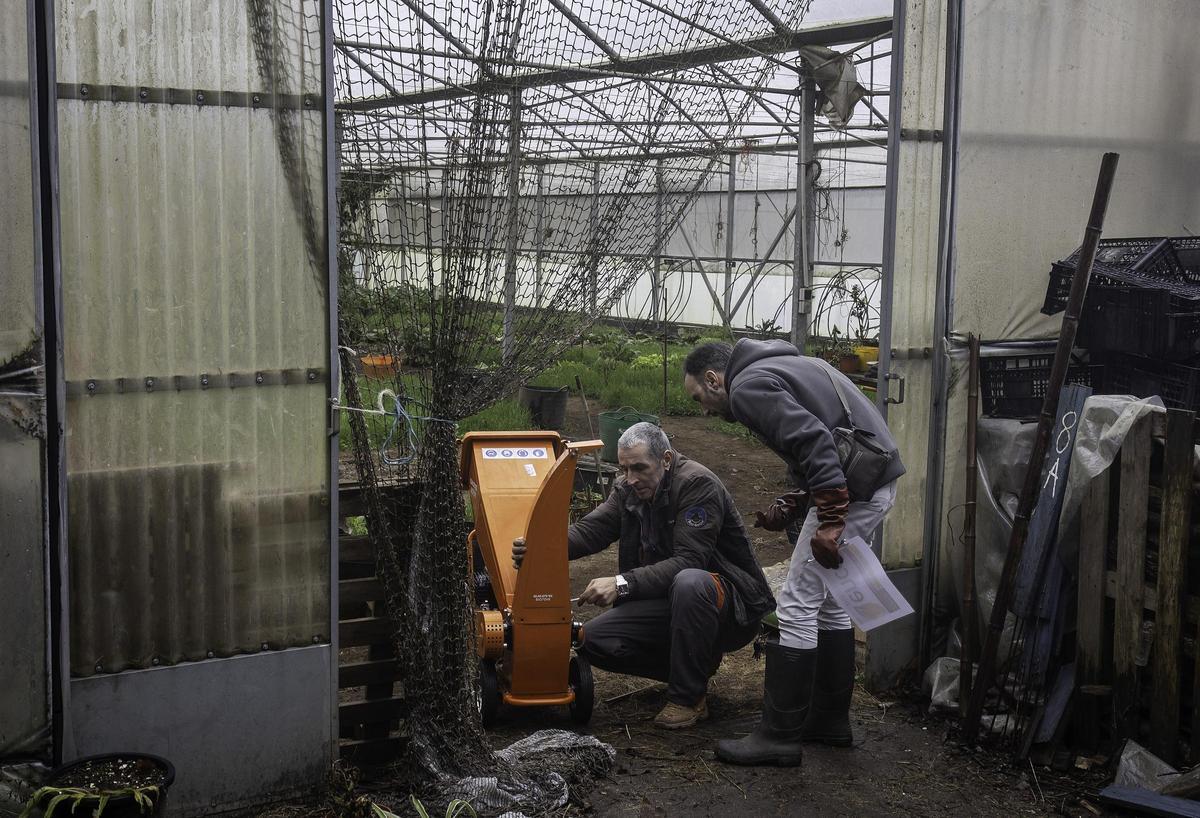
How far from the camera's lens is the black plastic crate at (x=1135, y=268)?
4781 millimetres

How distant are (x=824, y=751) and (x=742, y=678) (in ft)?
2.85

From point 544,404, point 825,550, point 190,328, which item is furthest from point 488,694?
point 544,404

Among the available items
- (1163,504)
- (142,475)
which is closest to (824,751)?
(1163,504)

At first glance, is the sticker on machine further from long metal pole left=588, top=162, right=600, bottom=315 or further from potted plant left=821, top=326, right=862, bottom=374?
potted plant left=821, top=326, right=862, bottom=374

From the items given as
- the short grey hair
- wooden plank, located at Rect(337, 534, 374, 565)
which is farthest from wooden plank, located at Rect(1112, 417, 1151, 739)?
wooden plank, located at Rect(337, 534, 374, 565)

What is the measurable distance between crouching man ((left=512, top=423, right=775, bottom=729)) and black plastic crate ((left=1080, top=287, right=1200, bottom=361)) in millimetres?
1873

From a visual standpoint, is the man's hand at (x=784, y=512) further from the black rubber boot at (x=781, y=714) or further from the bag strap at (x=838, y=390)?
the black rubber boot at (x=781, y=714)

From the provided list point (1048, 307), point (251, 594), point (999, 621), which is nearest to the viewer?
point (251, 594)

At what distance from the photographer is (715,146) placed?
20.5ft

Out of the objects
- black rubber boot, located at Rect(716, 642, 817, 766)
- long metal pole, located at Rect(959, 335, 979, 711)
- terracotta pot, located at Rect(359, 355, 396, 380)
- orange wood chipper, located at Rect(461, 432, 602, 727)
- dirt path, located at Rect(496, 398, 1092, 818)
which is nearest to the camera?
dirt path, located at Rect(496, 398, 1092, 818)

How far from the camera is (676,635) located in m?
4.55

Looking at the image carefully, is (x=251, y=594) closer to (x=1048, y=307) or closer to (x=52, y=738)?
(x=52, y=738)

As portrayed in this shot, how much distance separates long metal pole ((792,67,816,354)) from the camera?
9.44 m

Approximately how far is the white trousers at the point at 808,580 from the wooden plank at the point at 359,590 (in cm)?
156
